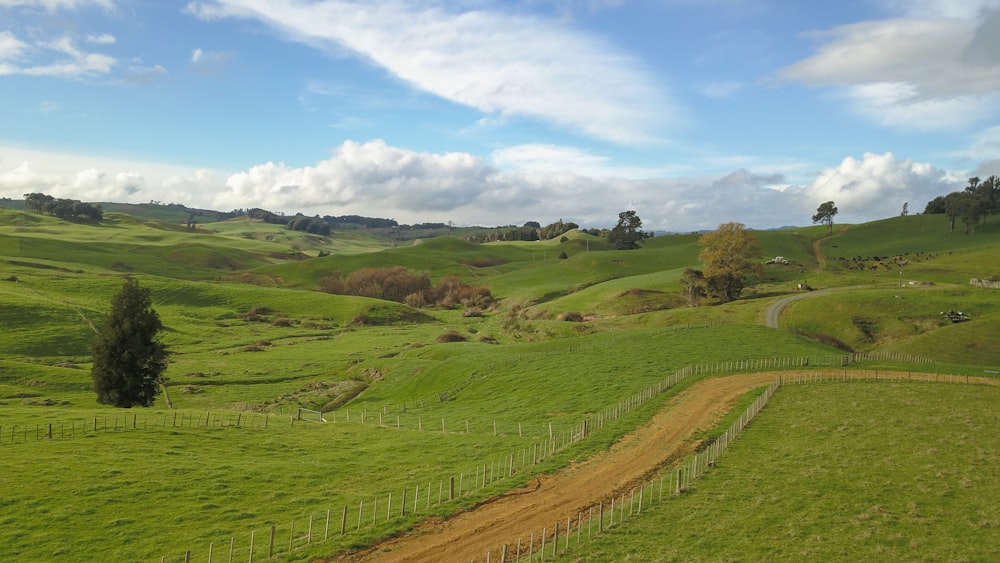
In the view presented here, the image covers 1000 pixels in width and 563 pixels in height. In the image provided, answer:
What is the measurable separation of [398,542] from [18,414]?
40215 millimetres

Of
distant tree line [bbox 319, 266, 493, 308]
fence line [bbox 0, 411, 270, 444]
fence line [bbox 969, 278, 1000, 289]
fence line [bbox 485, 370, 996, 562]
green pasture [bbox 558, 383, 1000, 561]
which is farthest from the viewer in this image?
distant tree line [bbox 319, 266, 493, 308]

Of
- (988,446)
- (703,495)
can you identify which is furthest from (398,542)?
(988,446)

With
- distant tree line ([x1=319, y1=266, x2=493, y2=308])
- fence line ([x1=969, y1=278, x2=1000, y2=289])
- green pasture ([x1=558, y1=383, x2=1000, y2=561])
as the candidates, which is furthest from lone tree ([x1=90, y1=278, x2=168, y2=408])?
fence line ([x1=969, y1=278, x2=1000, y2=289])

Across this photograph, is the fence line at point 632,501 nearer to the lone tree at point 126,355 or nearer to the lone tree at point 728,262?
the lone tree at point 126,355

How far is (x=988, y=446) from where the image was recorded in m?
37.1

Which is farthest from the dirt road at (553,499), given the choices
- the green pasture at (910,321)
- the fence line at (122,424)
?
the green pasture at (910,321)

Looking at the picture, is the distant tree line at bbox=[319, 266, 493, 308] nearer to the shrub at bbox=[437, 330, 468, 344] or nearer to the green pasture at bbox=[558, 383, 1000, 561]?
the shrub at bbox=[437, 330, 468, 344]

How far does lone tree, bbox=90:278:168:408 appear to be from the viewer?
60625 millimetres

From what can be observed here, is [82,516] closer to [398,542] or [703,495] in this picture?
[398,542]

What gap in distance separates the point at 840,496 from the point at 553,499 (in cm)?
1469

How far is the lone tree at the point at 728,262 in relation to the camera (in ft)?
368

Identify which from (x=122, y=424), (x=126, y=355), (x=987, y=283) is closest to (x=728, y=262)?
(x=987, y=283)

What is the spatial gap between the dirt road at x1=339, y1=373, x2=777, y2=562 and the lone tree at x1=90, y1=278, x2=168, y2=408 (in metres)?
47.7

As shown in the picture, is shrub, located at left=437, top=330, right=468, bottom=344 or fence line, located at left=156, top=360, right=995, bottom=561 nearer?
fence line, located at left=156, top=360, right=995, bottom=561
